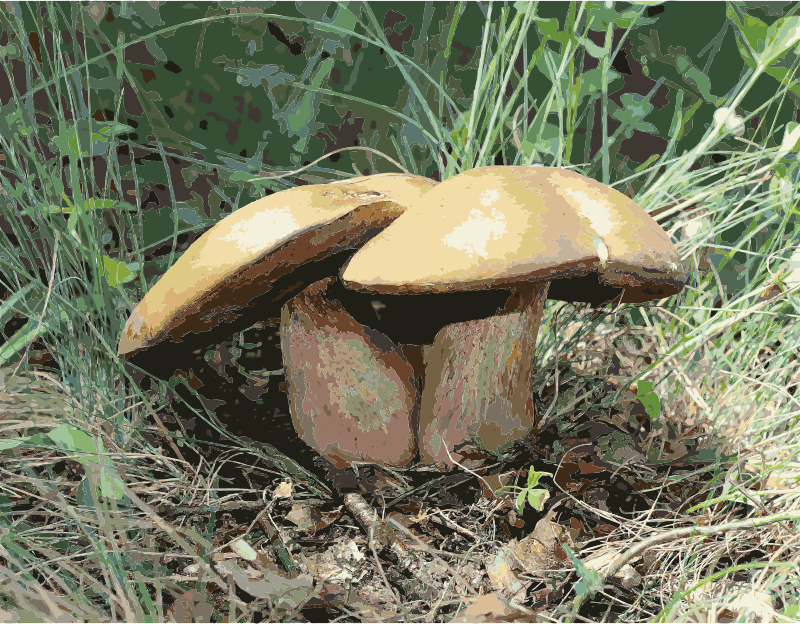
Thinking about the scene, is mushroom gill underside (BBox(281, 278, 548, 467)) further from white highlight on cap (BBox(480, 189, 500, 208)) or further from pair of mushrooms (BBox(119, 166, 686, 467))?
white highlight on cap (BBox(480, 189, 500, 208))

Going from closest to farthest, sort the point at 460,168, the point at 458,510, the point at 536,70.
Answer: the point at 458,510, the point at 460,168, the point at 536,70

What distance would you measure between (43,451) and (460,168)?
147 cm

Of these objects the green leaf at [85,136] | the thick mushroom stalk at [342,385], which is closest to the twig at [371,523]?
the thick mushroom stalk at [342,385]

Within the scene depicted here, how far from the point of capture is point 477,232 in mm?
942

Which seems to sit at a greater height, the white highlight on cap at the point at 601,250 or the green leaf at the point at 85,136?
the green leaf at the point at 85,136

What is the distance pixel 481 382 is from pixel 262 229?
2.11 ft

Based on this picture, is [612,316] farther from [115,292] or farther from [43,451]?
[43,451]

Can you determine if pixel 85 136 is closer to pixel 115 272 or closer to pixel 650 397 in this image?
pixel 115 272

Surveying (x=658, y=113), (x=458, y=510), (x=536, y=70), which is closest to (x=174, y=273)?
(x=458, y=510)

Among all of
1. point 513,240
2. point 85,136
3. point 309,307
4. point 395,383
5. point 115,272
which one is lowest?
point 395,383

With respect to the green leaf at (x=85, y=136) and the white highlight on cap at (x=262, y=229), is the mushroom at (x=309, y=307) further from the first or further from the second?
the green leaf at (x=85, y=136)

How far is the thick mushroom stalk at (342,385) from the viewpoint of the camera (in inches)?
52.1

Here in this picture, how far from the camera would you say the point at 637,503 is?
1.19 metres

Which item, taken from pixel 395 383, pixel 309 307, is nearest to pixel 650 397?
pixel 395 383
